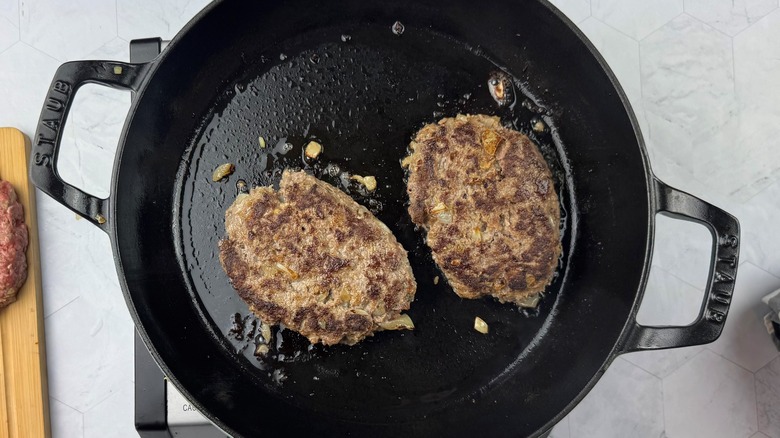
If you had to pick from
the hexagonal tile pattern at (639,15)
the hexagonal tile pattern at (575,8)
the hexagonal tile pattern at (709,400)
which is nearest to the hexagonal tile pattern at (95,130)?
the hexagonal tile pattern at (575,8)

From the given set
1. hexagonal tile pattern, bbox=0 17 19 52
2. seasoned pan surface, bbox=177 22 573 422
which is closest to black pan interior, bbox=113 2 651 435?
seasoned pan surface, bbox=177 22 573 422

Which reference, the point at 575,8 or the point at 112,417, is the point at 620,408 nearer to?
the point at 575,8

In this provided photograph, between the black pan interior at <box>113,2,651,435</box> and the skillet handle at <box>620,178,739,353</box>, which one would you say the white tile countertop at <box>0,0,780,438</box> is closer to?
the black pan interior at <box>113,2,651,435</box>

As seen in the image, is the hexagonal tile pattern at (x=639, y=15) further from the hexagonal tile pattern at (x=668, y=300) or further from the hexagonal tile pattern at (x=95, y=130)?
the hexagonal tile pattern at (x=95, y=130)

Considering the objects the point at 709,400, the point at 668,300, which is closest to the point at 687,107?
the point at 668,300

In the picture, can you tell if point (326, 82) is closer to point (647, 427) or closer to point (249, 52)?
point (249, 52)

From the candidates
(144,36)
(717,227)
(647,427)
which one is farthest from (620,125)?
(144,36)
